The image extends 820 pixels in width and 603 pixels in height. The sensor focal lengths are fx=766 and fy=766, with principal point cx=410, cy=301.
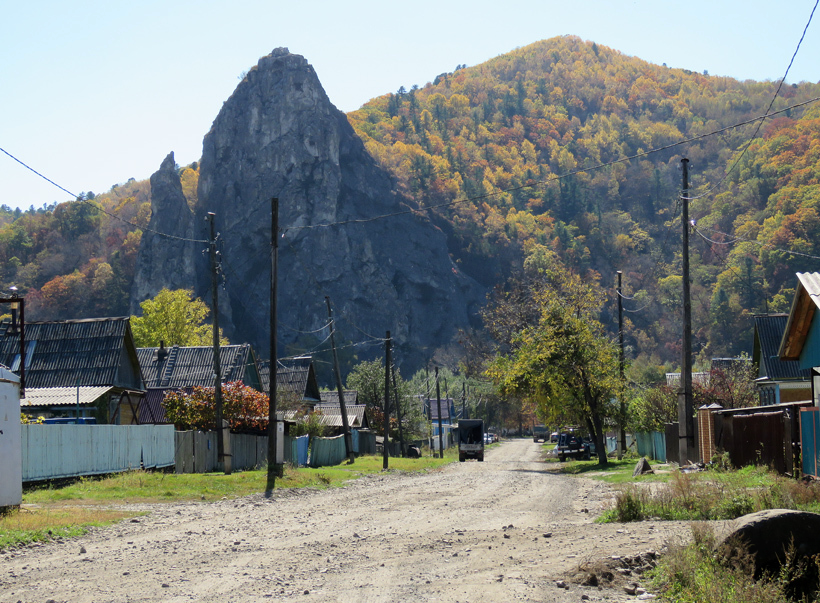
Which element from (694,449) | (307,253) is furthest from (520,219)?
(694,449)

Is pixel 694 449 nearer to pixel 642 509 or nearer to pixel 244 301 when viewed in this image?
pixel 642 509

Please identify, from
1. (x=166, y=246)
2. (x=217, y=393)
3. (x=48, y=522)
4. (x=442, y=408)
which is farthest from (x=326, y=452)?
(x=166, y=246)

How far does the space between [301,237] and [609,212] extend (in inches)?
3031

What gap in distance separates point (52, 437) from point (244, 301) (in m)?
118

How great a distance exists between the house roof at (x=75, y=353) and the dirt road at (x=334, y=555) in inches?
625

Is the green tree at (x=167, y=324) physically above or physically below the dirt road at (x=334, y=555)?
above

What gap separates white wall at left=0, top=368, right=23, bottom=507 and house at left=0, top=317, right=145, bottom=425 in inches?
559

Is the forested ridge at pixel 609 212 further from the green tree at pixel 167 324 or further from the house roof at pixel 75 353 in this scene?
the house roof at pixel 75 353

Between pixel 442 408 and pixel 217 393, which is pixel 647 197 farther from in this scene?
pixel 217 393

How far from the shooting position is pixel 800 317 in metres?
21.7

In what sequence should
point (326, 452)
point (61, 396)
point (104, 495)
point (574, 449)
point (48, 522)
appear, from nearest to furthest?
point (48, 522)
point (104, 495)
point (61, 396)
point (326, 452)
point (574, 449)

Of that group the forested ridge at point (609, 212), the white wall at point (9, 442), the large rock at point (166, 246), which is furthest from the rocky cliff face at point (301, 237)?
the white wall at point (9, 442)

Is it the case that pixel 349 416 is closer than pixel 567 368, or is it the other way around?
pixel 567 368

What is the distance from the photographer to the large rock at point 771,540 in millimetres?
8102
